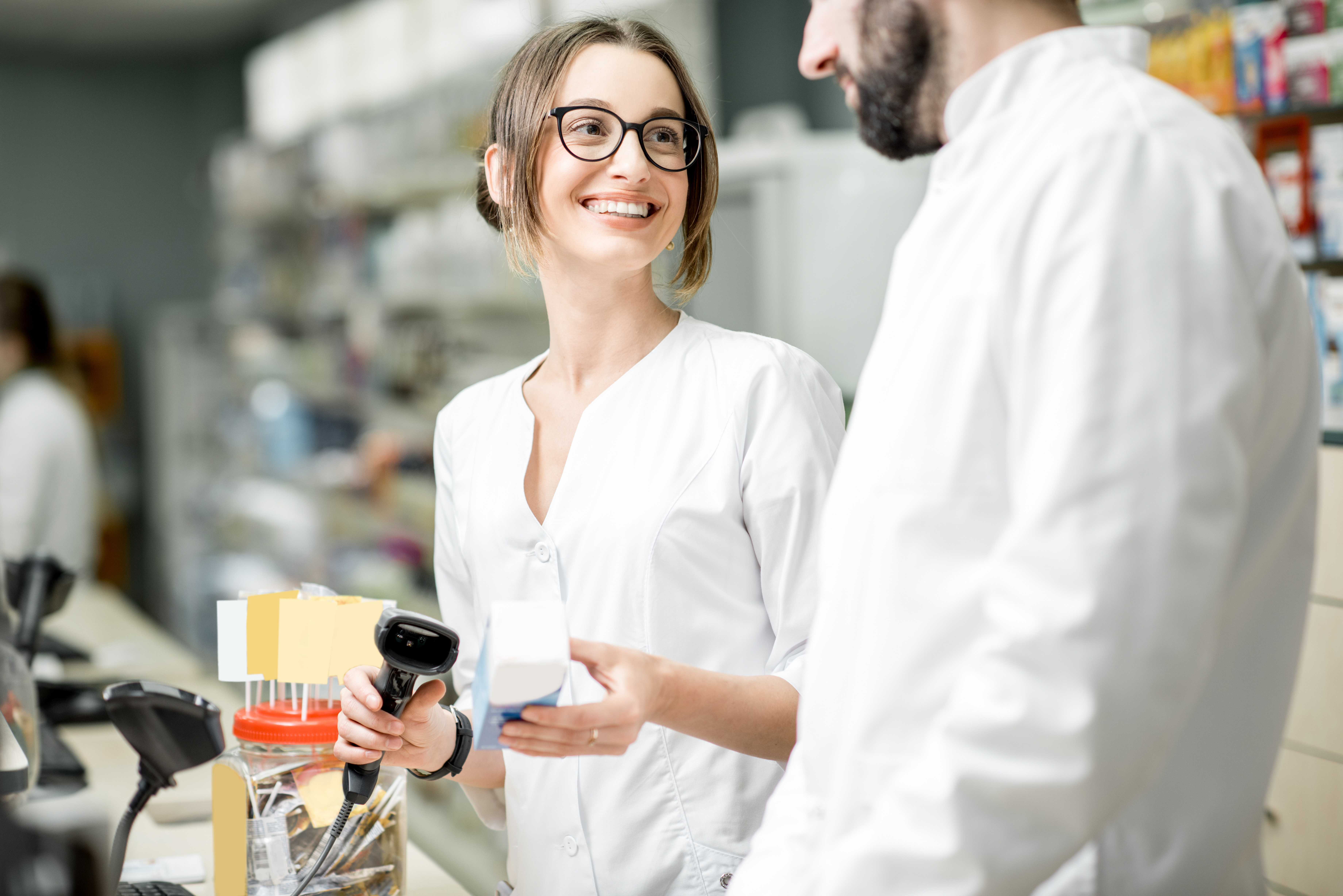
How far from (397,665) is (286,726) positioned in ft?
0.77

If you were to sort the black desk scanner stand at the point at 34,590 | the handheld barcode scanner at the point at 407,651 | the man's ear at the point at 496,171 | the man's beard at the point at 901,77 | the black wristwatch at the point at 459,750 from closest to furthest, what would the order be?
the man's beard at the point at 901,77, the handheld barcode scanner at the point at 407,651, the black wristwatch at the point at 459,750, the man's ear at the point at 496,171, the black desk scanner stand at the point at 34,590

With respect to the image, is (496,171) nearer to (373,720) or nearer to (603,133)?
(603,133)

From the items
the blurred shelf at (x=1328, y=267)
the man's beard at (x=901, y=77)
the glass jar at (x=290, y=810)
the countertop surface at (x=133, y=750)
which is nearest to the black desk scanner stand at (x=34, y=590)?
the countertop surface at (x=133, y=750)

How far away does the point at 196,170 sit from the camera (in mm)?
8836

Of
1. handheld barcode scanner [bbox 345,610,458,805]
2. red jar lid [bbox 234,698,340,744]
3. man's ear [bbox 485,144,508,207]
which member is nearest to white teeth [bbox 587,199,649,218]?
man's ear [bbox 485,144,508,207]

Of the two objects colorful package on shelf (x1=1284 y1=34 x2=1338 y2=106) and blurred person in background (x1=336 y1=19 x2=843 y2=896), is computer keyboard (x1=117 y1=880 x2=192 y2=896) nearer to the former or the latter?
blurred person in background (x1=336 y1=19 x2=843 y2=896)

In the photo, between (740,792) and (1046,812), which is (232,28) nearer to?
(740,792)

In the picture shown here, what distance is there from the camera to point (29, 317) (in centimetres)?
426

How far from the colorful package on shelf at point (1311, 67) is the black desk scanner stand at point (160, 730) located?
2254 mm

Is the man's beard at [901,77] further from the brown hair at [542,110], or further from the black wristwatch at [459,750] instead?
the black wristwatch at [459,750]

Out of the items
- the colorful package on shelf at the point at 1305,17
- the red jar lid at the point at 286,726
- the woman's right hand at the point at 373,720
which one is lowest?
the red jar lid at the point at 286,726

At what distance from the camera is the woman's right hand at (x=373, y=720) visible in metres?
1.13

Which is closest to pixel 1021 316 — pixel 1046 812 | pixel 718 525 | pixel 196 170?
pixel 1046 812

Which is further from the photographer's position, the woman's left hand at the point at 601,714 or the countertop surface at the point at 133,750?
the countertop surface at the point at 133,750
